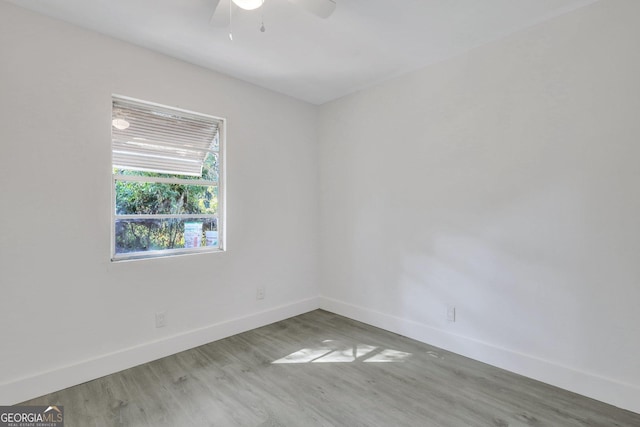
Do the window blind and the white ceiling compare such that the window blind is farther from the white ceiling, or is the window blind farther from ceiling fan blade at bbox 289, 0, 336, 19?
ceiling fan blade at bbox 289, 0, 336, 19

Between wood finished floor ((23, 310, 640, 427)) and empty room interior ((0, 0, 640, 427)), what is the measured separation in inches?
0.7

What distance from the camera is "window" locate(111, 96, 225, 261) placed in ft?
8.30

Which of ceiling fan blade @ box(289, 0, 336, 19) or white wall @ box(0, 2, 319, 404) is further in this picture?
white wall @ box(0, 2, 319, 404)

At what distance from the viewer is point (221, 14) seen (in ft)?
6.22

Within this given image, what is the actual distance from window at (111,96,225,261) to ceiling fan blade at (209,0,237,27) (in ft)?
3.48

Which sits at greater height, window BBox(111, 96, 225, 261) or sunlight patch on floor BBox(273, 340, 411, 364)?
window BBox(111, 96, 225, 261)

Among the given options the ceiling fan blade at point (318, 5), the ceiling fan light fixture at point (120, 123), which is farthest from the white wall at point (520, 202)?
the ceiling fan light fixture at point (120, 123)

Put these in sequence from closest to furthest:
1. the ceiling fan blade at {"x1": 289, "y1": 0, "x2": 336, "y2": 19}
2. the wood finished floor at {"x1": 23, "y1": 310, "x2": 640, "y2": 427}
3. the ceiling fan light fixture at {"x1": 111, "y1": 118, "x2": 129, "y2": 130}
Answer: the ceiling fan blade at {"x1": 289, "y1": 0, "x2": 336, "y2": 19}, the wood finished floor at {"x1": 23, "y1": 310, "x2": 640, "y2": 427}, the ceiling fan light fixture at {"x1": 111, "y1": 118, "x2": 129, "y2": 130}

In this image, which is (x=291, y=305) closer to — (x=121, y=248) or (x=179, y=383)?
(x=179, y=383)

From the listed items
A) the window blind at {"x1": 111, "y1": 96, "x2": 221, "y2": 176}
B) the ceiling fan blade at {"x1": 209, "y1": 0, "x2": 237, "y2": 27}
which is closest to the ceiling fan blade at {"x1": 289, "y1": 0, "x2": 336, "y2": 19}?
the ceiling fan blade at {"x1": 209, "y1": 0, "x2": 237, "y2": 27}

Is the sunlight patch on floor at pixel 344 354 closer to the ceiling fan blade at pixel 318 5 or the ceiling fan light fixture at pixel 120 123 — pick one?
the ceiling fan light fixture at pixel 120 123

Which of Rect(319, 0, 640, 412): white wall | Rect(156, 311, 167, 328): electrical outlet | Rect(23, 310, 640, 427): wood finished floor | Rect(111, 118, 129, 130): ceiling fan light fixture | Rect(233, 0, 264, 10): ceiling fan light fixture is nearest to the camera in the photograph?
Rect(233, 0, 264, 10): ceiling fan light fixture

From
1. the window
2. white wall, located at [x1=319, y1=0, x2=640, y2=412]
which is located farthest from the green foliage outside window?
white wall, located at [x1=319, y1=0, x2=640, y2=412]

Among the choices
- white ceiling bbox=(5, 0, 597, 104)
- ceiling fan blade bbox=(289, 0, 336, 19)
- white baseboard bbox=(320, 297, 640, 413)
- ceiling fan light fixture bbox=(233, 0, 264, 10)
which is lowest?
white baseboard bbox=(320, 297, 640, 413)
